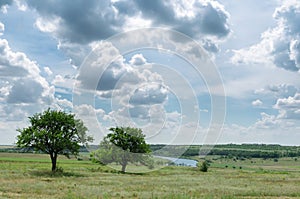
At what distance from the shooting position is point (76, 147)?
55.8 meters

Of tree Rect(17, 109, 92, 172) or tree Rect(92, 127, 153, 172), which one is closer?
tree Rect(17, 109, 92, 172)

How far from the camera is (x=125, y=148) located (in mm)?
67125

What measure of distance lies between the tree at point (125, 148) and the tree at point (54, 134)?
32.1 feet

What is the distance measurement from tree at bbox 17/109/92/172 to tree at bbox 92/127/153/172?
9769 millimetres

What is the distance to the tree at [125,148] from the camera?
66188 mm

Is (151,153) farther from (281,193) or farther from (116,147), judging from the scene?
(281,193)

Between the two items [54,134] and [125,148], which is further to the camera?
[125,148]

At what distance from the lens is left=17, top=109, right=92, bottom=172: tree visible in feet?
177

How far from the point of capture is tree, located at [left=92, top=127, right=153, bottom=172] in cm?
6619

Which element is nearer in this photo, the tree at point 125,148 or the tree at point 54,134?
the tree at point 54,134

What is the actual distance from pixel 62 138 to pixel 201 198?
3261 cm

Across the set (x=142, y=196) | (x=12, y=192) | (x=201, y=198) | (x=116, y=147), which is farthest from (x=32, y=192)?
(x=116, y=147)

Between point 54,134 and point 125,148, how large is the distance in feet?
54.0

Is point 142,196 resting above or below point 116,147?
below
